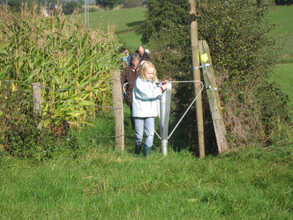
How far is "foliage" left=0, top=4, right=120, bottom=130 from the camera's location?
807 centimetres

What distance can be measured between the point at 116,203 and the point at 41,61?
4.65 meters

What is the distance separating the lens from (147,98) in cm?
696

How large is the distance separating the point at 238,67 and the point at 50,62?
4.63 meters

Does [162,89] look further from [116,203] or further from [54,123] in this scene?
[116,203]

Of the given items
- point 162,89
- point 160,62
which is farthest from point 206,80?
point 160,62

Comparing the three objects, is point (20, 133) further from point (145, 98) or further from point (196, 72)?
point (196, 72)

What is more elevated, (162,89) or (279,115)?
(162,89)

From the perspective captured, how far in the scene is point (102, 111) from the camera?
10.6m

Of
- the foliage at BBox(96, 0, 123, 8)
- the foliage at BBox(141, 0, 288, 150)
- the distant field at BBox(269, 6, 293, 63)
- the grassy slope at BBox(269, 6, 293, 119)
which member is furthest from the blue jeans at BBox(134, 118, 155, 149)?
the foliage at BBox(96, 0, 123, 8)

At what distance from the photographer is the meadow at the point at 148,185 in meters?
4.42

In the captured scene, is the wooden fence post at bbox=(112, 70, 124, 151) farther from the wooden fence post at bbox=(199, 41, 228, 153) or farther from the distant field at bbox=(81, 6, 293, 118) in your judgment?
the distant field at bbox=(81, 6, 293, 118)

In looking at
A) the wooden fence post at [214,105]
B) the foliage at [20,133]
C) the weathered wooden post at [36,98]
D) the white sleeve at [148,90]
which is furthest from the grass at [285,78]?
the foliage at [20,133]

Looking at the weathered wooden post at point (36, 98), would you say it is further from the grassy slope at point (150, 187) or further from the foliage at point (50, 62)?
the grassy slope at point (150, 187)

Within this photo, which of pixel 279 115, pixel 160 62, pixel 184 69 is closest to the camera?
pixel 279 115
